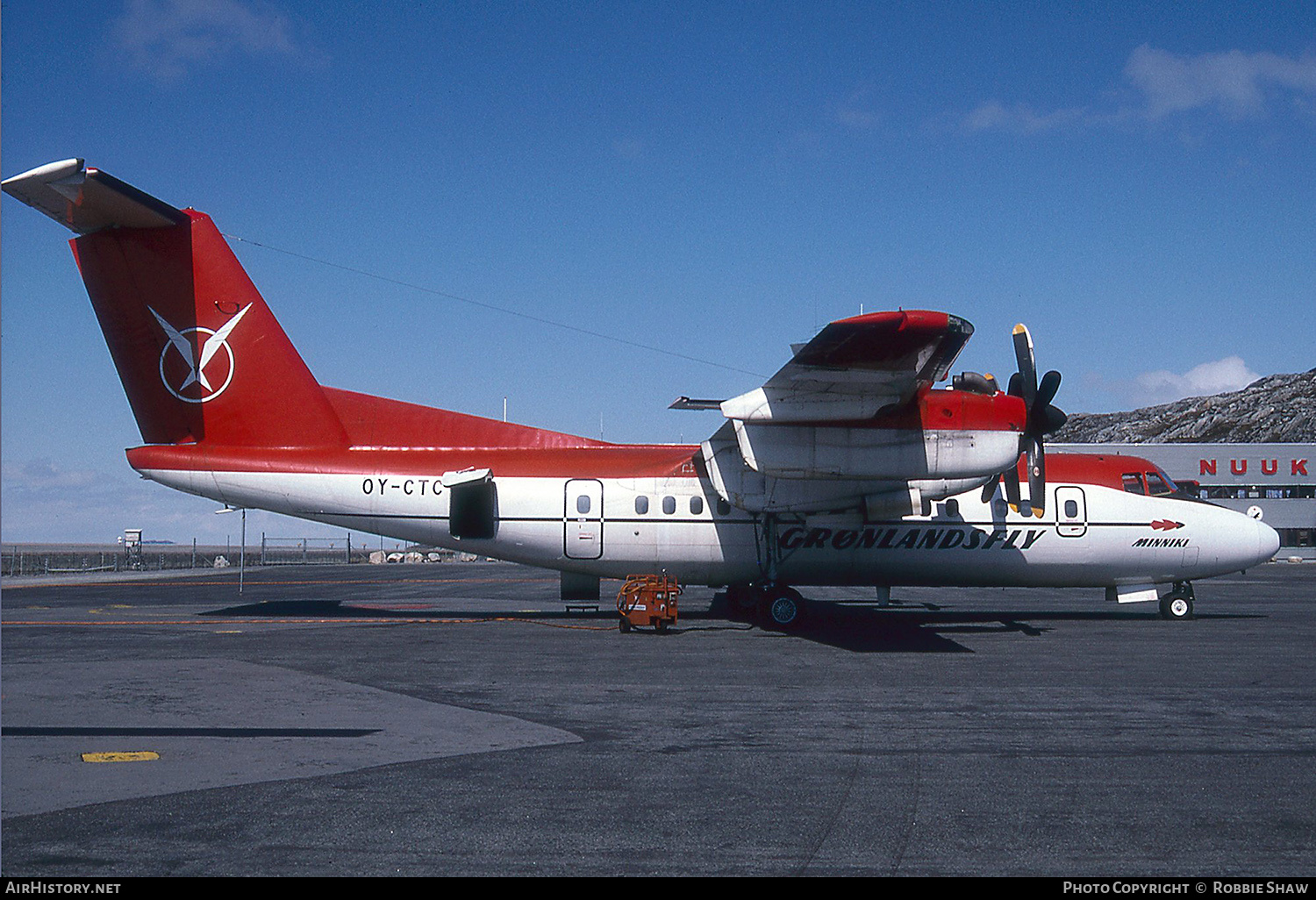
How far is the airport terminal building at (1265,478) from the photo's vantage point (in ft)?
210

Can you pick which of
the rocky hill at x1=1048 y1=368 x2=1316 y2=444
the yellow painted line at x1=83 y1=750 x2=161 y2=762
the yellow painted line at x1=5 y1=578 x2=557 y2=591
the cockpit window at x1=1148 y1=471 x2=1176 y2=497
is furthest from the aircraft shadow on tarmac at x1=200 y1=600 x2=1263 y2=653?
the rocky hill at x1=1048 y1=368 x2=1316 y2=444

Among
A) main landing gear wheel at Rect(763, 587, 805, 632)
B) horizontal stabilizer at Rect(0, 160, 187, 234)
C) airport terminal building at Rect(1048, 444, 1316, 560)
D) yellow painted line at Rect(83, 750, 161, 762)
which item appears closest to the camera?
yellow painted line at Rect(83, 750, 161, 762)

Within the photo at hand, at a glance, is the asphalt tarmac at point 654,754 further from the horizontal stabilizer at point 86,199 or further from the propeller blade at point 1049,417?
the horizontal stabilizer at point 86,199

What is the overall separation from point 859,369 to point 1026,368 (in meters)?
4.59

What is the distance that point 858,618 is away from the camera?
2064cm

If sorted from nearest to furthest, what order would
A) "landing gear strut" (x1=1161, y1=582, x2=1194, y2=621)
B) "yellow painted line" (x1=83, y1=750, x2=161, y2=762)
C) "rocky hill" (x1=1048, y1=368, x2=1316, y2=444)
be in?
"yellow painted line" (x1=83, y1=750, x2=161, y2=762)
"landing gear strut" (x1=1161, y1=582, x2=1194, y2=621)
"rocky hill" (x1=1048, y1=368, x2=1316, y2=444)

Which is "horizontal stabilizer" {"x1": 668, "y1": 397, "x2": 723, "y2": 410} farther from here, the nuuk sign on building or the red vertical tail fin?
the nuuk sign on building

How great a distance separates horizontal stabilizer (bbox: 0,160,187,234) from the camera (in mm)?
14695

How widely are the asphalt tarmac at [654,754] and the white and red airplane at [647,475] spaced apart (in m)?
2.37

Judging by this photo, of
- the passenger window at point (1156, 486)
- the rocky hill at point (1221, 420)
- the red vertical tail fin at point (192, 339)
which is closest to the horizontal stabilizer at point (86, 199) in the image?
the red vertical tail fin at point (192, 339)

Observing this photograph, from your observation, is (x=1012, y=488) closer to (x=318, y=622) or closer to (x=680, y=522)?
(x=680, y=522)

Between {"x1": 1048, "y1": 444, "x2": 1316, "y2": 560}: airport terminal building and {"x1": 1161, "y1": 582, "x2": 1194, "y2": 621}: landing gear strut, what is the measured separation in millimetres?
46259

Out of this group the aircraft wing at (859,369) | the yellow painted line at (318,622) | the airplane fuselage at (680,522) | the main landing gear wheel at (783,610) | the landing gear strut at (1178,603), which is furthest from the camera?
the landing gear strut at (1178,603)

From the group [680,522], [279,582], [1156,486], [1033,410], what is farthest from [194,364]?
[1156,486]
